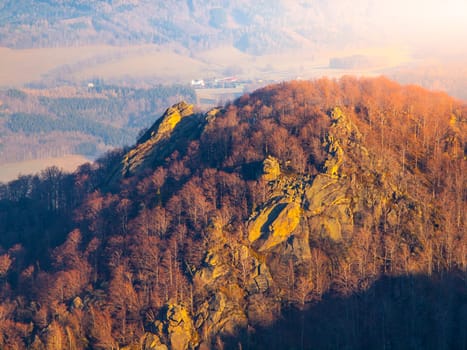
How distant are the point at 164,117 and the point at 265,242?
1481cm

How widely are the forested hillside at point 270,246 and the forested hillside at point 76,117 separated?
2684 inches

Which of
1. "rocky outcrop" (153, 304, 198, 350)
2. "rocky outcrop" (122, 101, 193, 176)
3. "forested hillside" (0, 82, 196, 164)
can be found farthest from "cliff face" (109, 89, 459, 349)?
"forested hillside" (0, 82, 196, 164)

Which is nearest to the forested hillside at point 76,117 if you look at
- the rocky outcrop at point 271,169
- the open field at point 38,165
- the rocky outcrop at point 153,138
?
the open field at point 38,165

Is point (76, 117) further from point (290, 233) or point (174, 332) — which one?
point (174, 332)

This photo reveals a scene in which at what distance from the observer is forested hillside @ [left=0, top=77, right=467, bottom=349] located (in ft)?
109

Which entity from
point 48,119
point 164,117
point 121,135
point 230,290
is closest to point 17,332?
point 230,290

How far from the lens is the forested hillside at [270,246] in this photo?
109 feet

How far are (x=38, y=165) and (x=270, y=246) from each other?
67524 mm

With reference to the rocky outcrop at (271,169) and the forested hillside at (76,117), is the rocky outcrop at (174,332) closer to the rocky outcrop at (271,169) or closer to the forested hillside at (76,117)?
the rocky outcrop at (271,169)

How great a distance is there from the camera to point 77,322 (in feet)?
109

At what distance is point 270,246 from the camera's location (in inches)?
1394

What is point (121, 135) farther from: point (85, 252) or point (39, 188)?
point (85, 252)

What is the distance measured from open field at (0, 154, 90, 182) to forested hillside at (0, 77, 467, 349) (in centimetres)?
4775

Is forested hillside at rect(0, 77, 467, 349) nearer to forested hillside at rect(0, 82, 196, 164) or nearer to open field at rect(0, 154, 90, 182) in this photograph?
open field at rect(0, 154, 90, 182)
